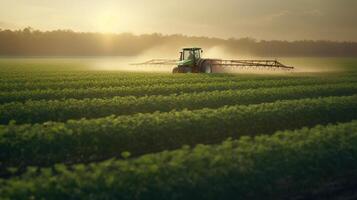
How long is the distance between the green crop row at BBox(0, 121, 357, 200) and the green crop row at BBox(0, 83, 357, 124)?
23.9ft

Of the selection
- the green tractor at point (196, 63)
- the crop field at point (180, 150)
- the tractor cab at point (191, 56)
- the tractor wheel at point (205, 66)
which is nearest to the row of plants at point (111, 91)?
the crop field at point (180, 150)

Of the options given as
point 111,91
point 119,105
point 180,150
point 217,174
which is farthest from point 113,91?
point 217,174

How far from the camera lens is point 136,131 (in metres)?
13.1

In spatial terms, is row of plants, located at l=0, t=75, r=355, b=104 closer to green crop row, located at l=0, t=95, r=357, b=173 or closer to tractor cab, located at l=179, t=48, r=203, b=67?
green crop row, located at l=0, t=95, r=357, b=173

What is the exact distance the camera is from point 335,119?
1728 centimetres

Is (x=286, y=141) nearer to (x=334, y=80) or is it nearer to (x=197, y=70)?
(x=334, y=80)

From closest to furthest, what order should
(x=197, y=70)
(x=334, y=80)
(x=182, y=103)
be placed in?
(x=182, y=103)
(x=334, y=80)
(x=197, y=70)

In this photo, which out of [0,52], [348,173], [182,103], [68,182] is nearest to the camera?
[68,182]

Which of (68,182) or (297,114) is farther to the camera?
(297,114)

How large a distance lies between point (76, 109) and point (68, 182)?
944cm

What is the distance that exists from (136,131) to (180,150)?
12.8 ft

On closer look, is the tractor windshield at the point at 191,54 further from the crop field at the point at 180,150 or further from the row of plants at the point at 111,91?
the crop field at the point at 180,150

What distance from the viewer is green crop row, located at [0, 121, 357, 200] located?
25.0 feet

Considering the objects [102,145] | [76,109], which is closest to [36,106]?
[76,109]
